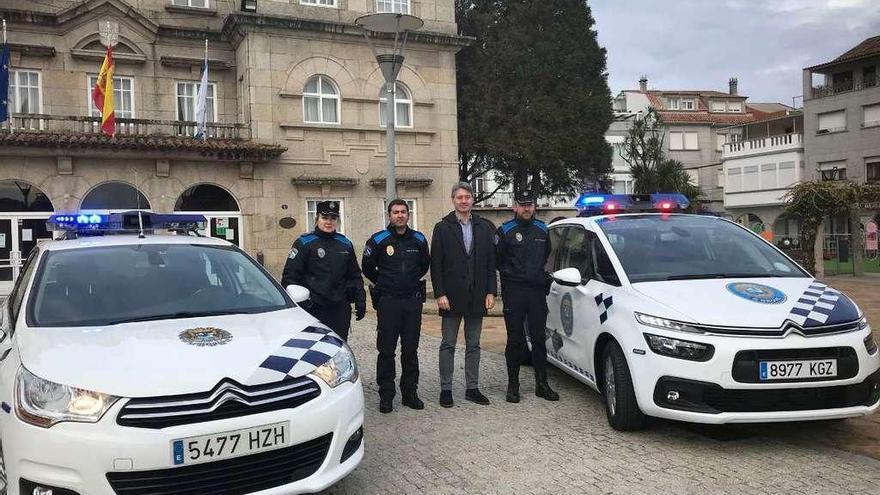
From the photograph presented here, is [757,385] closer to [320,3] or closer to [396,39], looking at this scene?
[396,39]

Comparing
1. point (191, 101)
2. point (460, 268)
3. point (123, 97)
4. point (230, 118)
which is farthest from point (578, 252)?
point (123, 97)

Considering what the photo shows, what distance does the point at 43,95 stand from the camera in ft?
61.0

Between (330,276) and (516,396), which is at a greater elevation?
(330,276)

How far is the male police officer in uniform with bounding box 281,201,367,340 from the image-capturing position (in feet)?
18.9

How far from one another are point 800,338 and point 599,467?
1545 mm

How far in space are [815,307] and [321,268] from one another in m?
3.74

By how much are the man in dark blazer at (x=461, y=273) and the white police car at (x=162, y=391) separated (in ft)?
5.65

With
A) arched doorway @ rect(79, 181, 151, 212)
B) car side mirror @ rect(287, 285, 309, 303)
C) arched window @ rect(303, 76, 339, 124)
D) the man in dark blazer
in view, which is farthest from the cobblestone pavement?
arched window @ rect(303, 76, 339, 124)

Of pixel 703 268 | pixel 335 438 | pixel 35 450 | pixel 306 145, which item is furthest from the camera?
pixel 306 145

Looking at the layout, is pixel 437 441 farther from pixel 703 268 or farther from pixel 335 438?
pixel 703 268

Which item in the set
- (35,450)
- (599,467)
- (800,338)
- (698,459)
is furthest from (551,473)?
(35,450)

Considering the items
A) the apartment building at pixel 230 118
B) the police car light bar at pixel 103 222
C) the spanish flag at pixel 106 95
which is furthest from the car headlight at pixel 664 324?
the spanish flag at pixel 106 95

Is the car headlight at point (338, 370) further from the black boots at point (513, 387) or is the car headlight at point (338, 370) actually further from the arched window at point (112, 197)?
the arched window at point (112, 197)

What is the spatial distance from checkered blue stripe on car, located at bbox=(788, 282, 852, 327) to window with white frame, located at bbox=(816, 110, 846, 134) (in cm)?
4006
